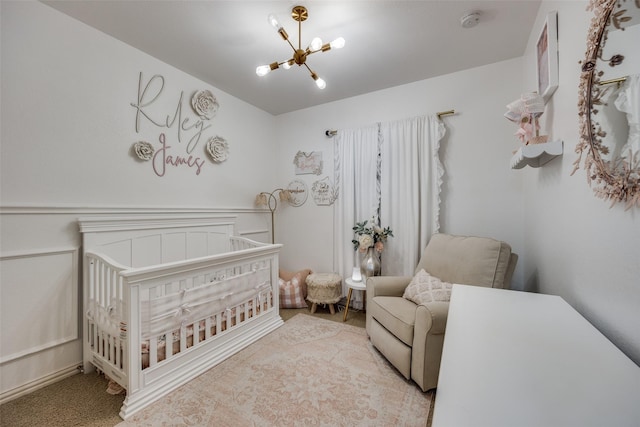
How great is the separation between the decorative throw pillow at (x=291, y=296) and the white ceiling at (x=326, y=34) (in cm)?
226

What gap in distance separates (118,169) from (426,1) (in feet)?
8.40

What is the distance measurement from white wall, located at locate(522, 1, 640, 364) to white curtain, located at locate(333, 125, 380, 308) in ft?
4.72

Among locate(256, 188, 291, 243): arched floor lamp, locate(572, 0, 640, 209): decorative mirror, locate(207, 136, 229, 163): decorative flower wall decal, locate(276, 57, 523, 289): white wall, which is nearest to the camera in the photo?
locate(572, 0, 640, 209): decorative mirror

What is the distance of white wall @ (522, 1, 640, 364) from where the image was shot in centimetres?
78

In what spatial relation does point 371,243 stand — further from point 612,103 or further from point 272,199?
point 612,103

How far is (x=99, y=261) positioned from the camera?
1679 mm

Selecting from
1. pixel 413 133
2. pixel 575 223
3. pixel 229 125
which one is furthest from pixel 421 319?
pixel 229 125

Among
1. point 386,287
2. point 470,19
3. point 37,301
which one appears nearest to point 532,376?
point 386,287

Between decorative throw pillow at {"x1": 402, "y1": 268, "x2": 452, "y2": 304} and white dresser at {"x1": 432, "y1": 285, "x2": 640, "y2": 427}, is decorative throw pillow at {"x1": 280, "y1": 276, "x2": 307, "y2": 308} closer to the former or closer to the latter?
decorative throw pillow at {"x1": 402, "y1": 268, "x2": 452, "y2": 304}

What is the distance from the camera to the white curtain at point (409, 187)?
98.7 inches

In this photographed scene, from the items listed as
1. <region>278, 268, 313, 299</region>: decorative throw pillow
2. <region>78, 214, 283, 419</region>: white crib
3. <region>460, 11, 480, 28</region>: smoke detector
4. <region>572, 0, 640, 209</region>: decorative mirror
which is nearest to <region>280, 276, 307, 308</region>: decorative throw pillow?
<region>278, 268, 313, 299</region>: decorative throw pillow

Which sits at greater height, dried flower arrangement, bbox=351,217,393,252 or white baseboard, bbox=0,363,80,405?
dried flower arrangement, bbox=351,217,393,252

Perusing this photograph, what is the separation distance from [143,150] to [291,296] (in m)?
2.05

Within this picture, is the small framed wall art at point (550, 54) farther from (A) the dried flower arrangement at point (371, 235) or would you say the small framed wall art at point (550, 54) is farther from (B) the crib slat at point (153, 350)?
(B) the crib slat at point (153, 350)
